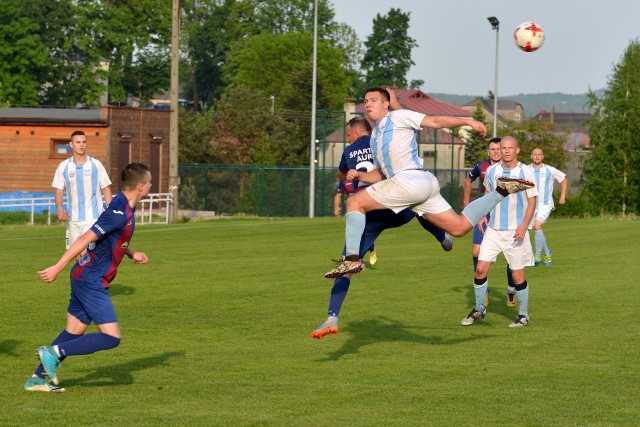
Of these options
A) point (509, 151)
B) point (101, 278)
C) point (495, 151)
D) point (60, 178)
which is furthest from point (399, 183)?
point (60, 178)

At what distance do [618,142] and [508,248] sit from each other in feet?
141

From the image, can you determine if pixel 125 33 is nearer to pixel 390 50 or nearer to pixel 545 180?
pixel 390 50

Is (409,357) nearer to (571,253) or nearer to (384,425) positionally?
(384,425)

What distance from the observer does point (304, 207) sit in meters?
55.0

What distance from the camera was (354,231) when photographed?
1016 cm

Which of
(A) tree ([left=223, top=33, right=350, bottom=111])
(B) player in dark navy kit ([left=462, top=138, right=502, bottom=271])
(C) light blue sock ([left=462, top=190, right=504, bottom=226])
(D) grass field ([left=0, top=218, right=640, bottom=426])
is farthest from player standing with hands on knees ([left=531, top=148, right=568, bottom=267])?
(A) tree ([left=223, top=33, right=350, bottom=111])

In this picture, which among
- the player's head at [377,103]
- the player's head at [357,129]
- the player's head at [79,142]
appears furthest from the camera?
the player's head at [79,142]

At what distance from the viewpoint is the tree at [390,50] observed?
132125 millimetres

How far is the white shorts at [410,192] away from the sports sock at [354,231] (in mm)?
243

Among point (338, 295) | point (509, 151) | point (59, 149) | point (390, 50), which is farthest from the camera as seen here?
point (390, 50)

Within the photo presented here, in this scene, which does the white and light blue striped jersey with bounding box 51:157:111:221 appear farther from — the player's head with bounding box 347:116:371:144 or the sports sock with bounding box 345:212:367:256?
the sports sock with bounding box 345:212:367:256

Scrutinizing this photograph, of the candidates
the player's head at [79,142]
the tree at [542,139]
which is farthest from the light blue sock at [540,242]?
the tree at [542,139]

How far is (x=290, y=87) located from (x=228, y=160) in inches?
1048

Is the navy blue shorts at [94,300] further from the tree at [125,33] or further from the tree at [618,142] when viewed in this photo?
the tree at [125,33]
